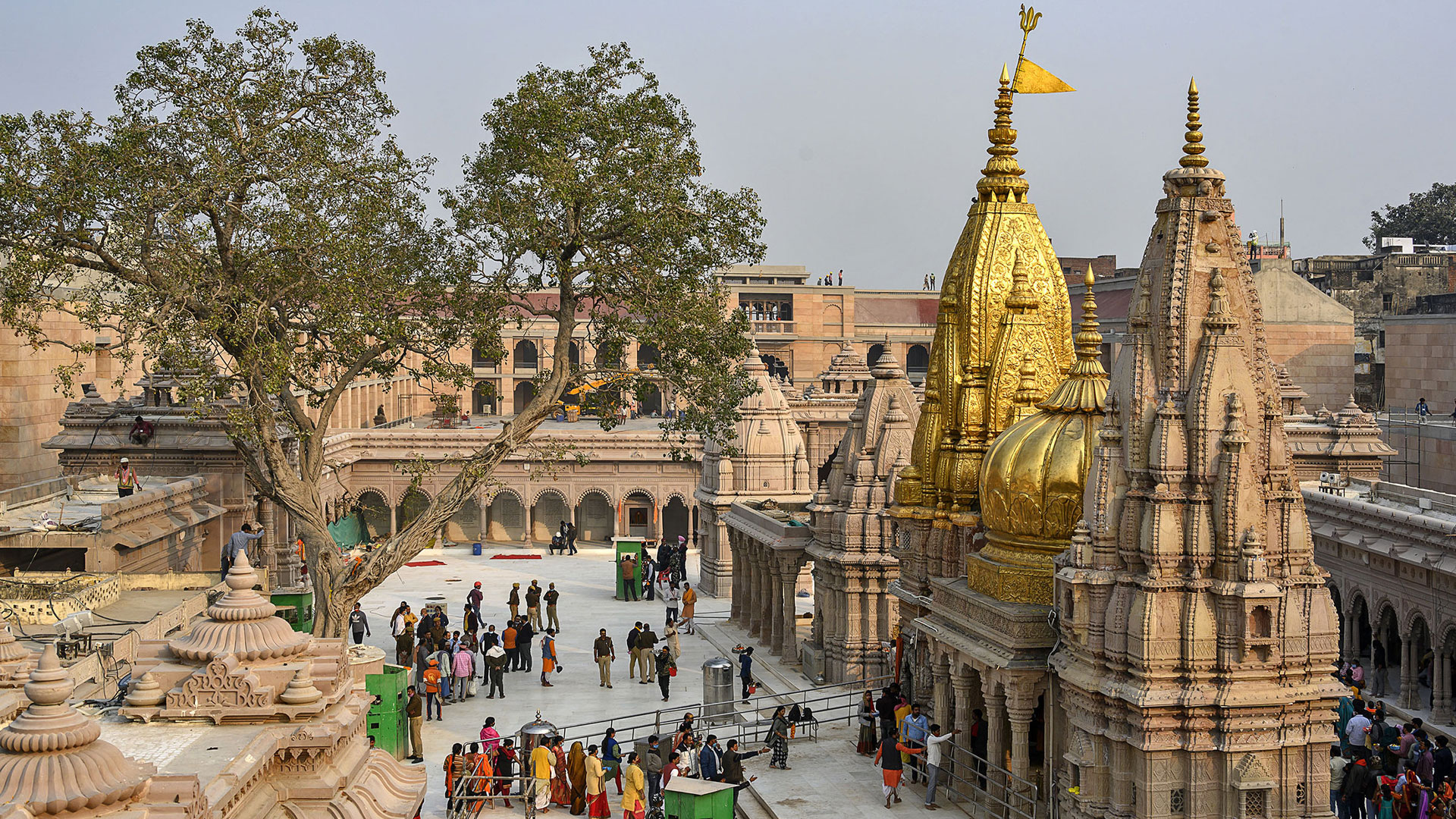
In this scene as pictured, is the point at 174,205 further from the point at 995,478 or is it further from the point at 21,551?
the point at 995,478

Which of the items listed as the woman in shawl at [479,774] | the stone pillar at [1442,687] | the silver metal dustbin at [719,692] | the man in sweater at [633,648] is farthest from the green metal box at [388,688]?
the stone pillar at [1442,687]

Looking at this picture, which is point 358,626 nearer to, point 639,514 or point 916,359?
point 639,514

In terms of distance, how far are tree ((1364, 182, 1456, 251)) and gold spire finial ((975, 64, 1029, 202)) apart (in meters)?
67.0

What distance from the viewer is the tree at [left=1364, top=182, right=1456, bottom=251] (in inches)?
3506

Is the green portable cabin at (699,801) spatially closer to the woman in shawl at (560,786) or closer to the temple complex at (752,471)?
the woman in shawl at (560,786)

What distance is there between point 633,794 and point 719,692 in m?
6.23

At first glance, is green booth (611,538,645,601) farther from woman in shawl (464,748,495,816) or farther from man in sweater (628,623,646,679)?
woman in shawl (464,748,495,816)

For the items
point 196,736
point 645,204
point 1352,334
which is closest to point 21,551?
point 645,204

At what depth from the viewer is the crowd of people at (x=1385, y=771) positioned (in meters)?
20.5

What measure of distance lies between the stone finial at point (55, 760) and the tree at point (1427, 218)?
87447 millimetres

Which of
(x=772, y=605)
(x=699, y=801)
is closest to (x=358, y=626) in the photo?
(x=772, y=605)

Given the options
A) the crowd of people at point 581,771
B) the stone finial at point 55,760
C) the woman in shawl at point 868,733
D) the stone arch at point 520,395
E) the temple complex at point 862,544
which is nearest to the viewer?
the stone finial at point 55,760

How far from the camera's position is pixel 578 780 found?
79.8 feet

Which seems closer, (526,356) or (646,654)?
(646,654)
